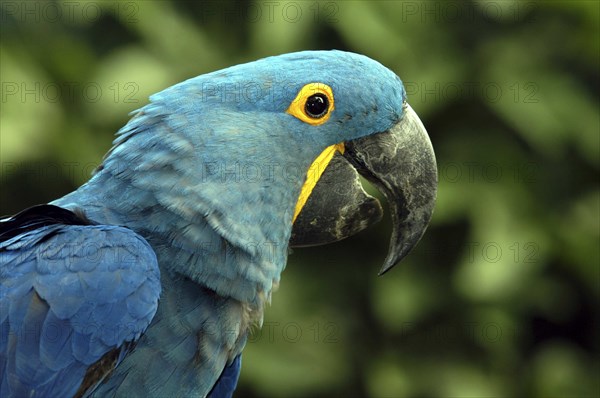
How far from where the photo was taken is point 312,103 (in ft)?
4.89

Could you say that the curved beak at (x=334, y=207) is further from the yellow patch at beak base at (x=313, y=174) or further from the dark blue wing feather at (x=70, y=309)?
the dark blue wing feather at (x=70, y=309)

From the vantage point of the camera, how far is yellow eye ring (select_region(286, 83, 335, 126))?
1483 millimetres

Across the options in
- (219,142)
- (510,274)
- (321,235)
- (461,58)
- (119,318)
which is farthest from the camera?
(461,58)

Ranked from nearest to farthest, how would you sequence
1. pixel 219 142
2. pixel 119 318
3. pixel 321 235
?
pixel 119 318 < pixel 219 142 < pixel 321 235

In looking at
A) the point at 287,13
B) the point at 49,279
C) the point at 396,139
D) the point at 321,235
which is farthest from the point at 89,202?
the point at 287,13

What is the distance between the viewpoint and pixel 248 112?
147cm

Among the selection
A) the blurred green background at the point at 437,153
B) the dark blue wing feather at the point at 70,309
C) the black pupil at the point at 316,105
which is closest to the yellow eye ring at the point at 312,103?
the black pupil at the point at 316,105

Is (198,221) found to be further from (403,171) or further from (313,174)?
(403,171)

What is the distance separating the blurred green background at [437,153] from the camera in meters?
2.57

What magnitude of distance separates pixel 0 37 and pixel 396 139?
1.62m

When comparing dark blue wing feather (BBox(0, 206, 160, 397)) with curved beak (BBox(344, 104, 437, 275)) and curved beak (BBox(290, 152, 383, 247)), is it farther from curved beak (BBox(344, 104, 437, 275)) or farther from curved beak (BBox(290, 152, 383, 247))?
curved beak (BBox(344, 104, 437, 275))

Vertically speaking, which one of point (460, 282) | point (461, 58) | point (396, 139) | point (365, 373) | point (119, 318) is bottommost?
point (365, 373)

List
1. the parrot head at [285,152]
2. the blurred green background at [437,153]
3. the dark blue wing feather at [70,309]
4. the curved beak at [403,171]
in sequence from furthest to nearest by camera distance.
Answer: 1. the blurred green background at [437,153]
2. the curved beak at [403,171]
3. the parrot head at [285,152]
4. the dark blue wing feather at [70,309]

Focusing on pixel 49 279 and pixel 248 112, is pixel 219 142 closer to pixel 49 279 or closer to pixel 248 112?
pixel 248 112
